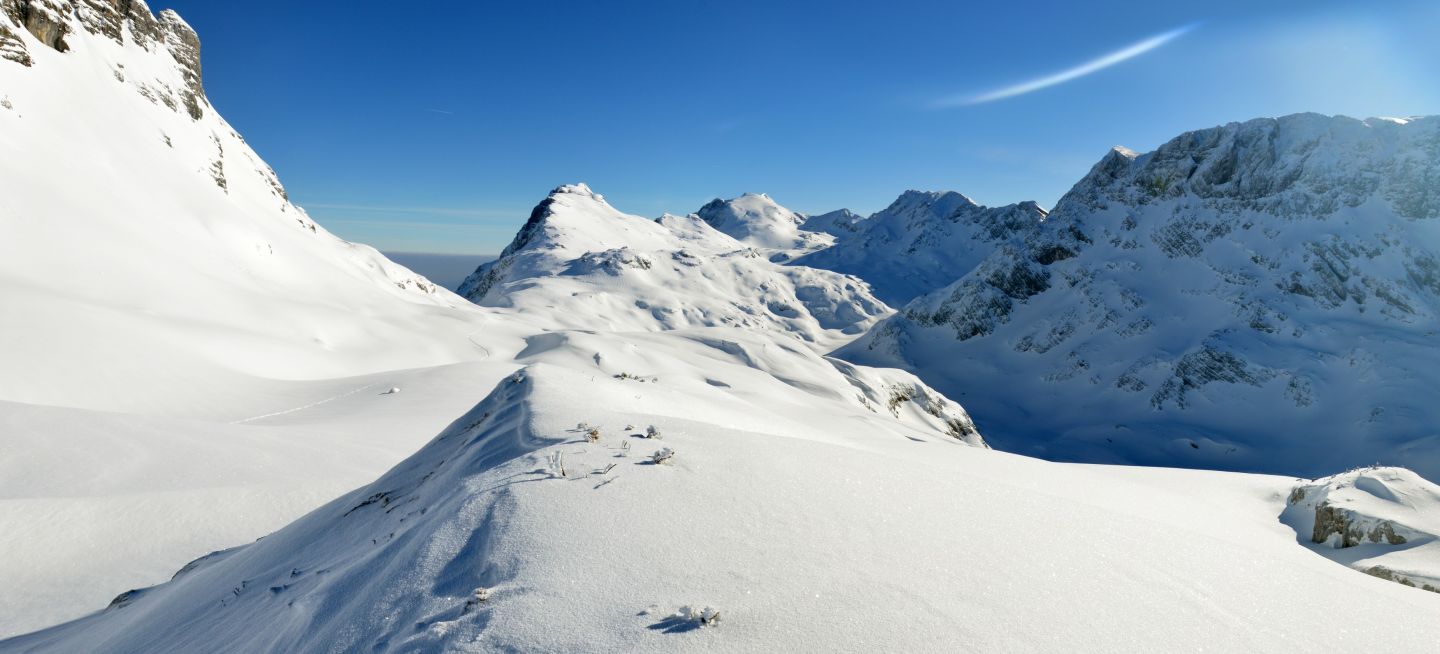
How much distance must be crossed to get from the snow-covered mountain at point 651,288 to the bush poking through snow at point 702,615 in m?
66.3

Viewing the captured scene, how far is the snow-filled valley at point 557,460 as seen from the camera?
3150mm

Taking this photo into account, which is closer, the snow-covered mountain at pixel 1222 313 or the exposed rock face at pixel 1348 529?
the exposed rock face at pixel 1348 529

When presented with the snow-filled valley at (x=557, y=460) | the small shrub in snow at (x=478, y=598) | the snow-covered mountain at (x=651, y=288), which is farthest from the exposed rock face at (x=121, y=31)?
the small shrub in snow at (x=478, y=598)

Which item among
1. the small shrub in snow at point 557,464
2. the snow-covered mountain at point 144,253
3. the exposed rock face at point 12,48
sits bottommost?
the small shrub in snow at point 557,464

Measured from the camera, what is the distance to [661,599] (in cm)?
291

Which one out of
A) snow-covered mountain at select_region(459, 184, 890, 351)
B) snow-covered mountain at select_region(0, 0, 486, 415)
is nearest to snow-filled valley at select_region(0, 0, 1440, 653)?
snow-covered mountain at select_region(0, 0, 486, 415)

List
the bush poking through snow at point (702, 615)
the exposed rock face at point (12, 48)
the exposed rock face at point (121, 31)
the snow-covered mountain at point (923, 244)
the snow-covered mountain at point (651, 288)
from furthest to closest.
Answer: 1. the snow-covered mountain at point (923, 244)
2. the snow-covered mountain at point (651, 288)
3. the exposed rock face at point (121, 31)
4. the exposed rock face at point (12, 48)
5. the bush poking through snow at point (702, 615)

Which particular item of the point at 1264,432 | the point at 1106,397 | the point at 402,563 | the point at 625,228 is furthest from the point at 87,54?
the point at 625,228

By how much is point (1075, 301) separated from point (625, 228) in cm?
10775

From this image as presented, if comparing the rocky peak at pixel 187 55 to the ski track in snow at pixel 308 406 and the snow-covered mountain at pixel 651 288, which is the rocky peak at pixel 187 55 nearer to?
the snow-covered mountain at pixel 651 288

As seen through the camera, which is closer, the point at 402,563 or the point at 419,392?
the point at 402,563

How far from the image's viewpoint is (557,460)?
4672 millimetres

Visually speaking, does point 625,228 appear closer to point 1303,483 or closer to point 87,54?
point 87,54

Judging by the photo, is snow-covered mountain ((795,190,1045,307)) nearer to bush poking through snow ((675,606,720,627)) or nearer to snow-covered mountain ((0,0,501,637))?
snow-covered mountain ((0,0,501,637))
